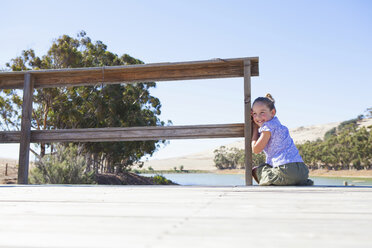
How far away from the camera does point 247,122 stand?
10.3 feet

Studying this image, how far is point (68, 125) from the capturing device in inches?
640

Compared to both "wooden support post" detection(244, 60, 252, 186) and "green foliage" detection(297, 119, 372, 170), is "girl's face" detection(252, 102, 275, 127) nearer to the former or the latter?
"wooden support post" detection(244, 60, 252, 186)

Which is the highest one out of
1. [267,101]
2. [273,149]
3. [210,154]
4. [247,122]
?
[210,154]

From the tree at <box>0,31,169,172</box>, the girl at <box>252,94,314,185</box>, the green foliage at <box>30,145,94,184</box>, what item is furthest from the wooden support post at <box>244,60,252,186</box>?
the tree at <box>0,31,169,172</box>

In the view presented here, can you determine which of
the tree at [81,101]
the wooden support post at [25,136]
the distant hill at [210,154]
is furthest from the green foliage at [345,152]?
the distant hill at [210,154]

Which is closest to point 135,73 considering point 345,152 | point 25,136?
point 25,136

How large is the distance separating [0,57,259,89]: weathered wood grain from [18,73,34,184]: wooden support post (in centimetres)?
18

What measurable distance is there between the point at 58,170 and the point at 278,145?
214 inches

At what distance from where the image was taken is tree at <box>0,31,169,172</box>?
49.8ft

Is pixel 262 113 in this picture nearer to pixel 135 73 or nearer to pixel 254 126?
pixel 254 126

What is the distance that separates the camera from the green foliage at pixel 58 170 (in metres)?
6.84
